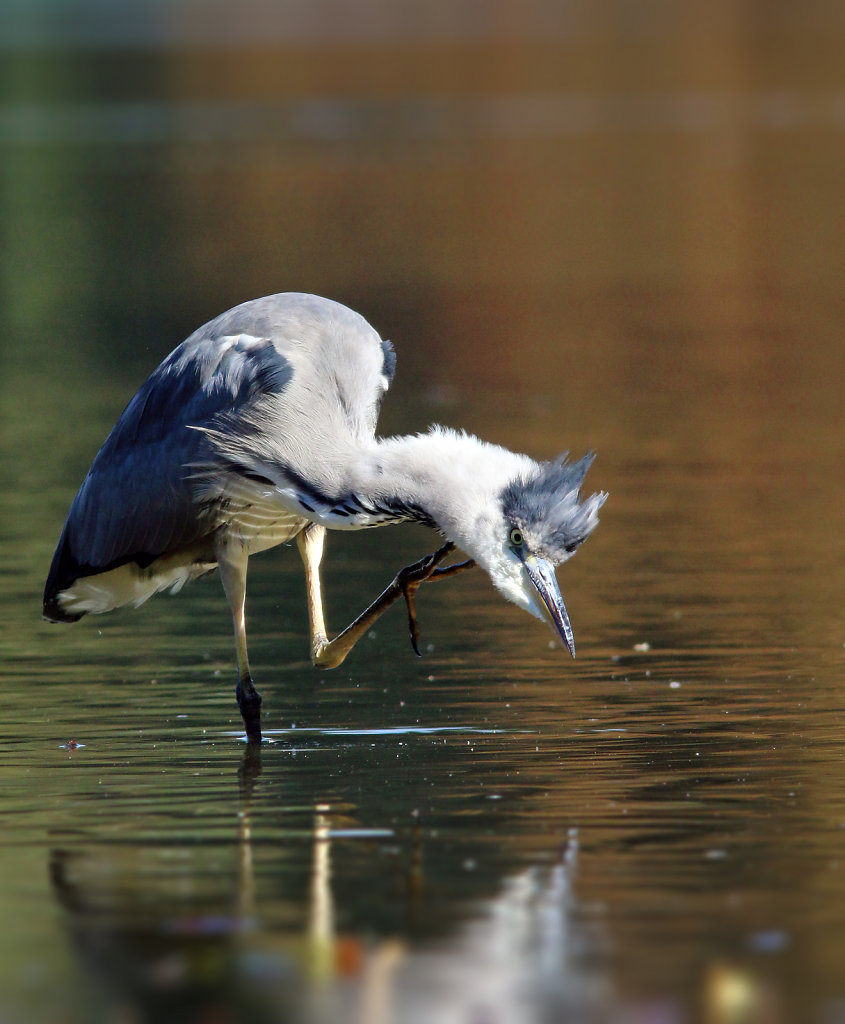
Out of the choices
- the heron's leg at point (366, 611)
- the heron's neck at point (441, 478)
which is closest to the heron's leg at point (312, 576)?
the heron's leg at point (366, 611)

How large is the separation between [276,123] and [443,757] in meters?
51.6

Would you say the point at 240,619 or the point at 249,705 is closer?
the point at 249,705

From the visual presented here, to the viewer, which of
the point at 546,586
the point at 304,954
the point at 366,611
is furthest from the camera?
the point at 366,611

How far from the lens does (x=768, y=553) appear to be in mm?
13555

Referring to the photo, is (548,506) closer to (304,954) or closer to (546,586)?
(546,586)

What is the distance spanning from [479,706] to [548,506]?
1612 mm

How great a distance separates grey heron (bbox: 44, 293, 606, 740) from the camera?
877 cm

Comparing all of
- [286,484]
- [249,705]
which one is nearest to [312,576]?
[249,705]

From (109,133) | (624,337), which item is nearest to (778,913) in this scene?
(624,337)

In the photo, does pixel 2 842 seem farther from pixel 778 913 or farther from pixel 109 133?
pixel 109 133

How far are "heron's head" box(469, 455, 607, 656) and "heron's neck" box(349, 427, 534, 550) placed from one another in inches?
3.0

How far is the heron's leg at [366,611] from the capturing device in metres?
9.99

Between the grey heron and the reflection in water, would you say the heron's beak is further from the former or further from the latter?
the reflection in water

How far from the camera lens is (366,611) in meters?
10.3
